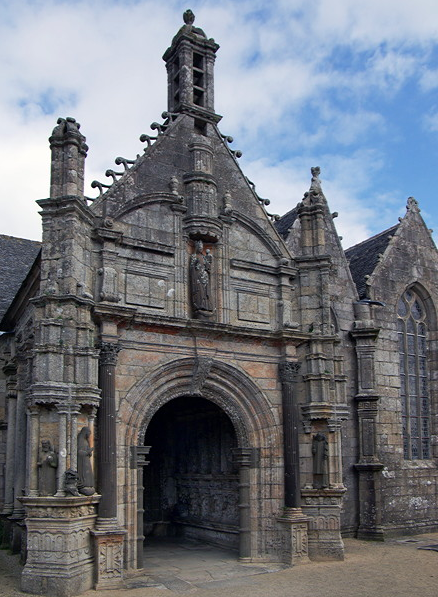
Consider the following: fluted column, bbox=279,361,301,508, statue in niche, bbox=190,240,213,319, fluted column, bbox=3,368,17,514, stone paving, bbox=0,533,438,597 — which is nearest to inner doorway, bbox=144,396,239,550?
stone paving, bbox=0,533,438,597

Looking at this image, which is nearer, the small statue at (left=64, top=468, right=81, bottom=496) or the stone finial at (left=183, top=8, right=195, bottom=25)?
the small statue at (left=64, top=468, right=81, bottom=496)

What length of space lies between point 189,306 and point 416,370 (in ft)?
25.8

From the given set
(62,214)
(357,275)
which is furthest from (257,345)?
(357,275)

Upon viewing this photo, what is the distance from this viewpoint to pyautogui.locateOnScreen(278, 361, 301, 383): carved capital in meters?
12.5

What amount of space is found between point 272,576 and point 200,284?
202 inches

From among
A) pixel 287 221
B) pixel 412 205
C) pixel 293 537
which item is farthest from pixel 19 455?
pixel 412 205

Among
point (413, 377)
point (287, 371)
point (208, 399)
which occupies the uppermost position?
point (413, 377)

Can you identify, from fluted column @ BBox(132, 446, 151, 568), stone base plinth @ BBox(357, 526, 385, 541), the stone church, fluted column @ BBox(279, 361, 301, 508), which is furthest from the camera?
stone base plinth @ BBox(357, 526, 385, 541)

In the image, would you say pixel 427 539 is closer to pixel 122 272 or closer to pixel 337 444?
pixel 337 444

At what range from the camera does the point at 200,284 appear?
11.8 meters

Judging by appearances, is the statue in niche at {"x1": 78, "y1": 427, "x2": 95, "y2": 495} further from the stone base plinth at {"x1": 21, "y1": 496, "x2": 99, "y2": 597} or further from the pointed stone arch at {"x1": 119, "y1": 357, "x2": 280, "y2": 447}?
the pointed stone arch at {"x1": 119, "y1": 357, "x2": 280, "y2": 447}

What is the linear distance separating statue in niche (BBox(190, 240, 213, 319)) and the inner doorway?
2.37 m

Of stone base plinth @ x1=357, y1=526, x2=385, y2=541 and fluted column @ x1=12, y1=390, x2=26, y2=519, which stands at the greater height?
fluted column @ x1=12, y1=390, x2=26, y2=519

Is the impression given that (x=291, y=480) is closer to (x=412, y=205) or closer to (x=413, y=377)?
(x=413, y=377)
